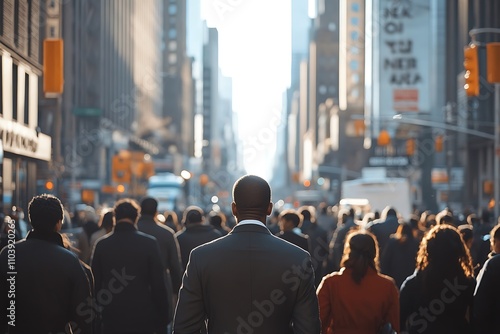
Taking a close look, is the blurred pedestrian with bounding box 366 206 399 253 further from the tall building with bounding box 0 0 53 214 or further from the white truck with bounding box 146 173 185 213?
the white truck with bounding box 146 173 185 213

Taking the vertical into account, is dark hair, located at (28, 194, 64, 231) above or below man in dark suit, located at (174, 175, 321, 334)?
above

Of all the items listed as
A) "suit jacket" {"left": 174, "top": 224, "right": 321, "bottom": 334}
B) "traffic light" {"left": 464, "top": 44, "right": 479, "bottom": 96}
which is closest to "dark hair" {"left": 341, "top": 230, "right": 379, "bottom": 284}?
"suit jacket" {"left": 174, "top": 224, "right": 321, "bottom": 334}

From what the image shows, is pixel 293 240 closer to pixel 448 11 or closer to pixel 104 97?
pixel 448 11

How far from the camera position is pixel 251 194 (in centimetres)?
600

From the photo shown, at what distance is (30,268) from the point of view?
702 cm

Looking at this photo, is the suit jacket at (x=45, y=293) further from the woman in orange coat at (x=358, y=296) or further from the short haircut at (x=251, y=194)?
the woman in orange coat at (x=358, y=296)

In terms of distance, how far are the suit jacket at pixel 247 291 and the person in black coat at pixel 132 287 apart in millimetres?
4123

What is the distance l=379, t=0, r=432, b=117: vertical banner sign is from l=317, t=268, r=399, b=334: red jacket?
8650 centimetres

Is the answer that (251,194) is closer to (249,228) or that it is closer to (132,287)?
(249,228)

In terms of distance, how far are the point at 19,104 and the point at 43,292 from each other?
29843 mm

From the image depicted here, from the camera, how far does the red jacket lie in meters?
8.04

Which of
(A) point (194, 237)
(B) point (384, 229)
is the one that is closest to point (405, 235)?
(A) point (194, 237)

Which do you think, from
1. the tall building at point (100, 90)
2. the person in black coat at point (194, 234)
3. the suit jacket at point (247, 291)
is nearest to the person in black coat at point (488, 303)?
the suit jacket at point (247, 291)

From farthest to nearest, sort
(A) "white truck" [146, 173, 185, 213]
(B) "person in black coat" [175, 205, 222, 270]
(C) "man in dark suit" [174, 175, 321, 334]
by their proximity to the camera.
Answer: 1. (A) "white truck" [146, 173, 185, 213]
2. (B) "person in black coat" [175, 205, 222, 270]
3. (C) "man in dark suit" [174, 175, 321, 334]
